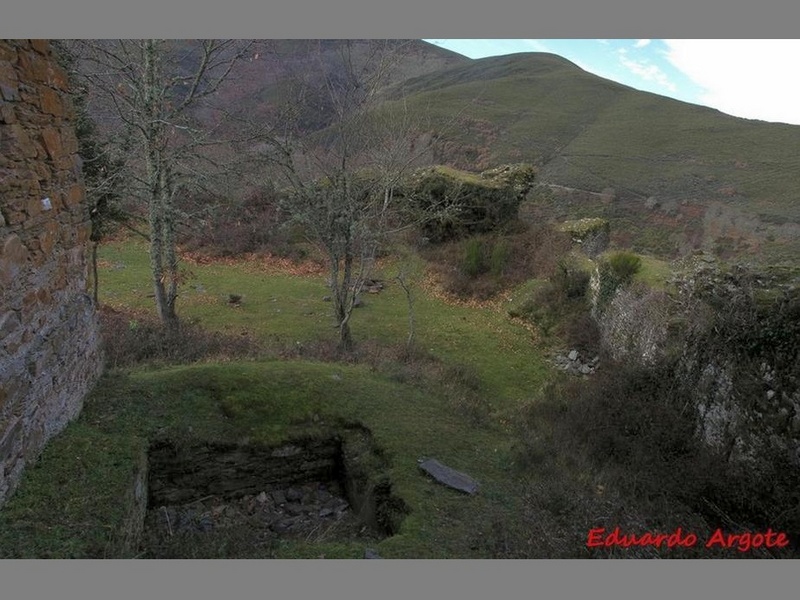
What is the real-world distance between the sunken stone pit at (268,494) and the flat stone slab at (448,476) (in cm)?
53

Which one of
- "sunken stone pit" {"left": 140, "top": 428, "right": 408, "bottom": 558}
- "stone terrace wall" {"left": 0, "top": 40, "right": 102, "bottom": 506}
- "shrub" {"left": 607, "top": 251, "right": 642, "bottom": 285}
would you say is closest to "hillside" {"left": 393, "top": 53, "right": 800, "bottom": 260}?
"shrub" {"left": 607, "top": 251, "right": 642, "bottom": 285}

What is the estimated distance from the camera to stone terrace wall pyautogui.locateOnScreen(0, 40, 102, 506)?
398cm

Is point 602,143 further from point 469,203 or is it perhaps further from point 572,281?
point 572,281

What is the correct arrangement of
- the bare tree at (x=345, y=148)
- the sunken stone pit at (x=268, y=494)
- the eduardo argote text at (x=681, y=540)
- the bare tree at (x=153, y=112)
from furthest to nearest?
1. the bare tree at (x=345, y=148)
2. the bare tree at (x=153, y=112)
3. the sunken stone pit at (x=268, y=494)
4. the eduardo argote text at (x=681, y=540)

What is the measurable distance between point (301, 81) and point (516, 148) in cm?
2458

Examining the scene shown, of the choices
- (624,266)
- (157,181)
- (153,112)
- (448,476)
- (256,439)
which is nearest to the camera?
(448,476)

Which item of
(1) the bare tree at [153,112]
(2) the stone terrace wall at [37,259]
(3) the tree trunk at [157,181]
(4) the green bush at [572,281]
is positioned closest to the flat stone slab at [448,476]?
(2) the stone terrace wall at [37,259]

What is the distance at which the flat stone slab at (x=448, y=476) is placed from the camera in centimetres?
566

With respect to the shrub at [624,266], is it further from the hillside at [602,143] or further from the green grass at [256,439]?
the green grass at [256,439]

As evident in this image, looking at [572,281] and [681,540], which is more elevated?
[572,281]

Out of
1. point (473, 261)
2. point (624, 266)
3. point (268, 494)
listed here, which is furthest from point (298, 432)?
point (473, 261)

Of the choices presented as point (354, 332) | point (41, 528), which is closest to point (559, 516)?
point (41, 528)

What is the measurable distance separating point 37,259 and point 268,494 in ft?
11.7

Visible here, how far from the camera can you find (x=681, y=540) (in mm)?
5160
